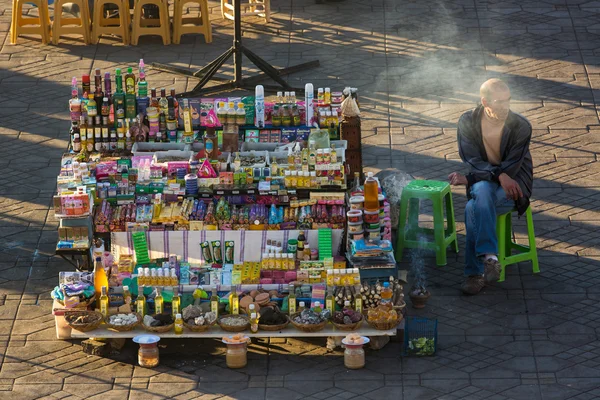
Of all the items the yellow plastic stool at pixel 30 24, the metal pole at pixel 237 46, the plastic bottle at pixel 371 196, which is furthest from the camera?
the yellow plastic stool at pixel 30 24

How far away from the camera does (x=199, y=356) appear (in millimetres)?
11062

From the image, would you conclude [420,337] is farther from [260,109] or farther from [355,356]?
[260,109]

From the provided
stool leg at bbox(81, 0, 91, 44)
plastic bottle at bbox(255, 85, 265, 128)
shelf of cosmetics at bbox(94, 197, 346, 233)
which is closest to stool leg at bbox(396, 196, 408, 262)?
shelf of cosmetics at bbox(94, 197, 346, 233)

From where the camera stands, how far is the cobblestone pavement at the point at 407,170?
10688mm

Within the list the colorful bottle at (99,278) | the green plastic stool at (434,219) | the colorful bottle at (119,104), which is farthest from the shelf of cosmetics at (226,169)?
the colorful bottle at (99,278)

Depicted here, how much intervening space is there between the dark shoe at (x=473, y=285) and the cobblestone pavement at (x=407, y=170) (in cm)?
8

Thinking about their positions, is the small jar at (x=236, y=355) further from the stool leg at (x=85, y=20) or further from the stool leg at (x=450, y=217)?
the stool leg at (x=85, y=20)

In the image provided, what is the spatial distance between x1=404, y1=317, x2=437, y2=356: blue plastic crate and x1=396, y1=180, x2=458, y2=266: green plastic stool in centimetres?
152

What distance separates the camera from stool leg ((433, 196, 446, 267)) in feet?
40.4

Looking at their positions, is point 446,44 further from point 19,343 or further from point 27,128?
point 19,343

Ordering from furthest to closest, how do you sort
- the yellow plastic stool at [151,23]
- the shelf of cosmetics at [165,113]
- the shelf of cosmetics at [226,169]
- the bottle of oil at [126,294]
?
the yellow plastic stool at [151,23], the shelf of cosmetics at [165,113], the shelf of cosmetics at [226,169], the bottle of oil at [126,294]

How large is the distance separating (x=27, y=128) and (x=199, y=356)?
5.26m

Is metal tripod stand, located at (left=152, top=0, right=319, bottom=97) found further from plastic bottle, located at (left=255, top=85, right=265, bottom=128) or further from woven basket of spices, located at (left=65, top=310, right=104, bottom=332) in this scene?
woven basket of spices, located at (left=65, top=310, right=104, bottom=332)

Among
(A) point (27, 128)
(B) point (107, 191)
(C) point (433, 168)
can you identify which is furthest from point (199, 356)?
(A) point (27, 128)
